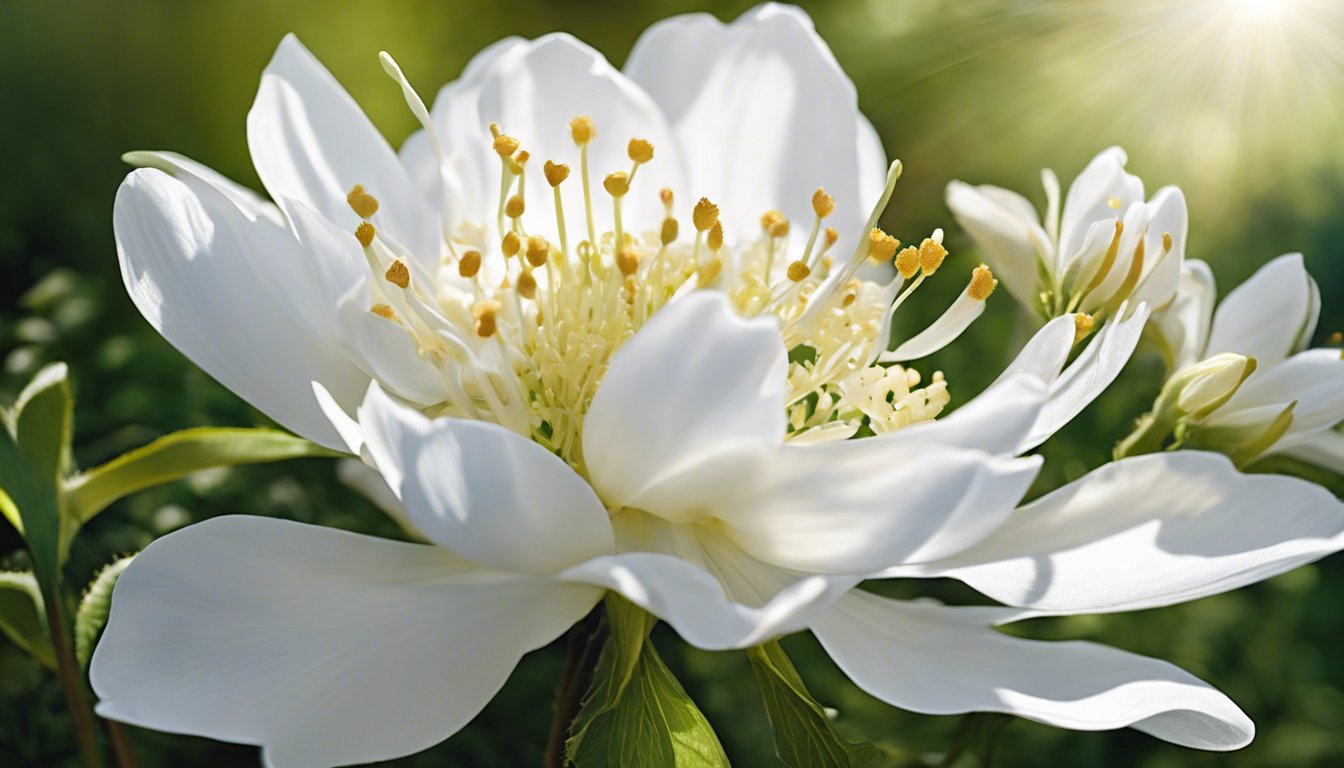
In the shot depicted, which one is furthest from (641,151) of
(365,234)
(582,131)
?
(365,234)

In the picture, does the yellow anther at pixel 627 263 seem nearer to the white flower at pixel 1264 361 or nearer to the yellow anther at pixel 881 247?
the yellow anther at pixel 881 247

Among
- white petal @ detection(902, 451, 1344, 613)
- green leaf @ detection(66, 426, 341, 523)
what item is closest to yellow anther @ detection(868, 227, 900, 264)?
white petal @ detection(902, 451, 1344, 613)

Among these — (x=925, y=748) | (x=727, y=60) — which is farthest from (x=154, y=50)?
(x=925, y=748)

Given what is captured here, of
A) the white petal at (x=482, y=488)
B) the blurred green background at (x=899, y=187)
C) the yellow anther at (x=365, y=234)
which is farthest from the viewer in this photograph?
the blurred green background at (x=899, y=187)

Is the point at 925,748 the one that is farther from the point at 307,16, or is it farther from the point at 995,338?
the point at 307,16

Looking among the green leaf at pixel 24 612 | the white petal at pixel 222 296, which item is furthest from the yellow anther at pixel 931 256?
the green leaf at pixel 24 612

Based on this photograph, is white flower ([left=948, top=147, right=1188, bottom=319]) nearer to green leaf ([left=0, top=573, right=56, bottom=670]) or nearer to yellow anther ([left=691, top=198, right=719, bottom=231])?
yellow anther ([left=691, top=198, right=719, bottom=231])

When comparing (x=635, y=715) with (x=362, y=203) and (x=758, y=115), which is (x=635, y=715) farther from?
(x=758, y=115)

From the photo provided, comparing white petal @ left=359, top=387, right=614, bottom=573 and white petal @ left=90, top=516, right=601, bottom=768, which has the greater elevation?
white petal @ left=359, top=387, right=614, bottom=573
